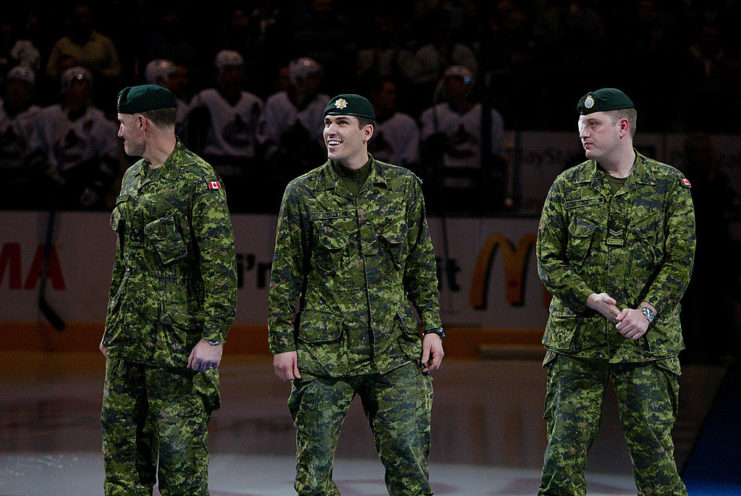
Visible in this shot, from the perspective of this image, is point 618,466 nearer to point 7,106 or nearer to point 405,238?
point 405,238

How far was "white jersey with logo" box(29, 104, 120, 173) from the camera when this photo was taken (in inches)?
531

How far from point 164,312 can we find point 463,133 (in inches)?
314


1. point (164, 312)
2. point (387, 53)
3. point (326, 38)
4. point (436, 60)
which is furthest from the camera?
point (326, 38)

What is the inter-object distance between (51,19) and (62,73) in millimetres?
1446

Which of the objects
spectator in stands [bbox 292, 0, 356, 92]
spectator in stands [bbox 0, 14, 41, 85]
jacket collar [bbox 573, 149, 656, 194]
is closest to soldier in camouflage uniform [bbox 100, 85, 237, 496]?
jacket collar [bbox 573, 149, 656, 194]

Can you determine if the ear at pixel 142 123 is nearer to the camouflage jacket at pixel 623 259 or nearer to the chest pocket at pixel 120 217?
the chest pocket at pixel 120 217

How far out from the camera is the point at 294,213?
560cm

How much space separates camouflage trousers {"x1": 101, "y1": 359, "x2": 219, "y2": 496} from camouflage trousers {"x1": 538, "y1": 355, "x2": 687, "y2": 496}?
1564mm

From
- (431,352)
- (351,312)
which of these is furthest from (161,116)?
(431,352)

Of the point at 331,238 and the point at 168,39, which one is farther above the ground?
the point at 168,39

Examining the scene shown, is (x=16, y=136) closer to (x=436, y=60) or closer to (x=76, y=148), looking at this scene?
(x=76, y=148)

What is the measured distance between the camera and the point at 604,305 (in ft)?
18.5

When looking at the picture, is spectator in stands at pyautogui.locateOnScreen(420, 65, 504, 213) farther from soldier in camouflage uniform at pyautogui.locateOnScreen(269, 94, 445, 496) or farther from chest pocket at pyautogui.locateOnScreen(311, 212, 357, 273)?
Answer: chest pocket at pyautogui.locateOnScreen(311, 212, 357, 273)

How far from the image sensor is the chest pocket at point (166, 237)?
18.1 ft
